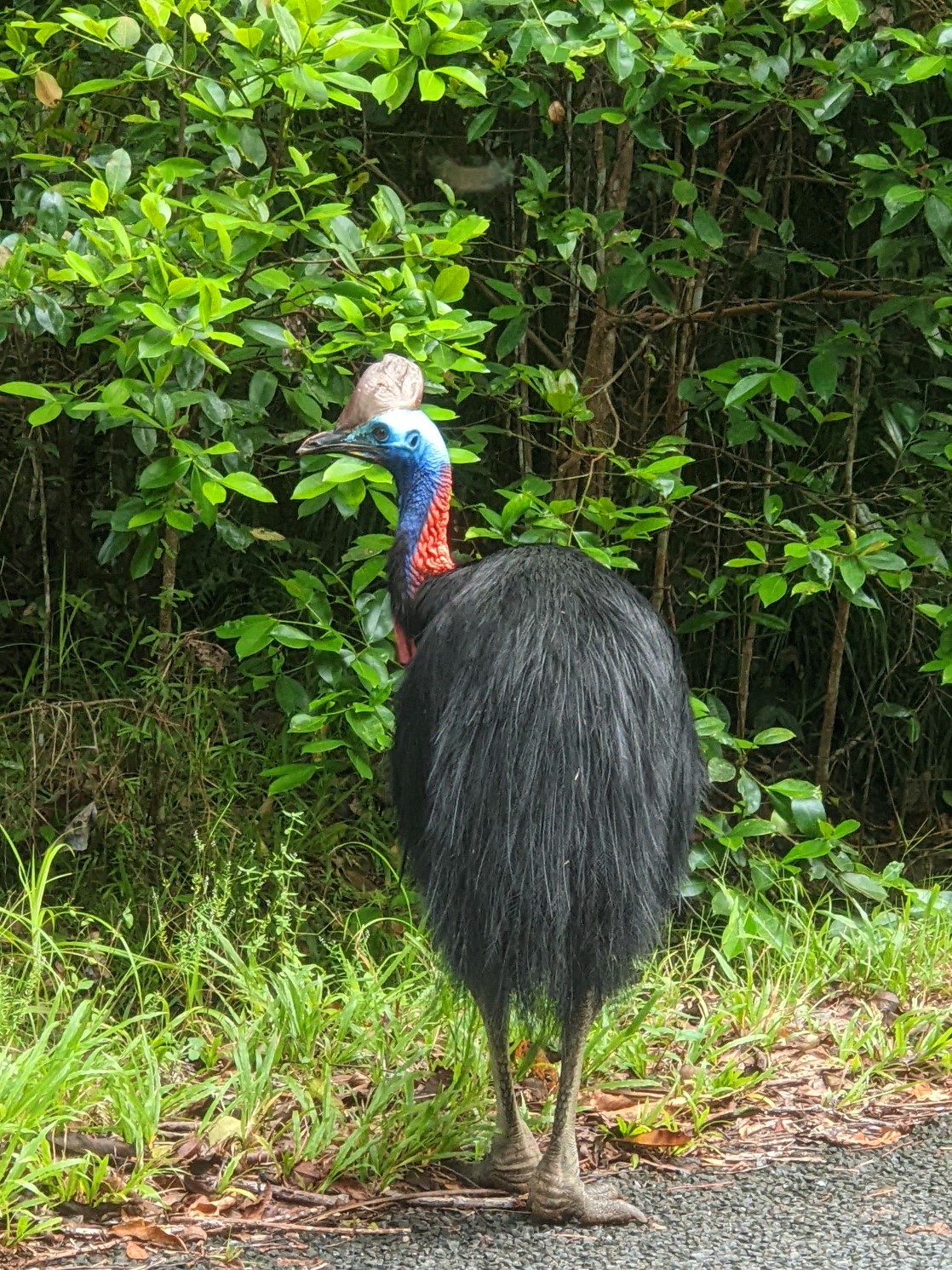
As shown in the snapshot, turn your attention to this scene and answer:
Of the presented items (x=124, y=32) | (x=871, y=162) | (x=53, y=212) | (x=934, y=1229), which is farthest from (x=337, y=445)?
(x=934, y=1229)

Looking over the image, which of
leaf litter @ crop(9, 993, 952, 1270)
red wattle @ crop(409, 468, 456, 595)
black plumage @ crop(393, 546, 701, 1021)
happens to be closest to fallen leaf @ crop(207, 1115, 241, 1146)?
leaf litter @ crop(9, 993, 952, 1270)

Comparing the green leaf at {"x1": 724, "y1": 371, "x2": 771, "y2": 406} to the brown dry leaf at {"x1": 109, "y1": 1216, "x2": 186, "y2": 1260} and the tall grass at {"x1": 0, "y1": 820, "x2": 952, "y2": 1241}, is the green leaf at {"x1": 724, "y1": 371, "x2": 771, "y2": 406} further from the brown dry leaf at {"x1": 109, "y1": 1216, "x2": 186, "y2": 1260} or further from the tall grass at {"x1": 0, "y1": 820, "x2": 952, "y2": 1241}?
the brown dry leaf at {"x1": 109, "y1": 1216, "x2": 186, "y2": 1260}

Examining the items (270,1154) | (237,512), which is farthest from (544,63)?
(270,1154)

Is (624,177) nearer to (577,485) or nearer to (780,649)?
(577,485)

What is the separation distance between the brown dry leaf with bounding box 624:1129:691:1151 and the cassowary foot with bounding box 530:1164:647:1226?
29 cm

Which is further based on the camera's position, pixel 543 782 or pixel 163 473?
pixel 163 473

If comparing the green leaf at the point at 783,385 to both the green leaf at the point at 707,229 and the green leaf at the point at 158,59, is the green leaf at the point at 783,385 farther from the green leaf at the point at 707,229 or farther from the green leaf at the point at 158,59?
the green leaf at the point at 158,59

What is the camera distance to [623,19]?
3230 mm

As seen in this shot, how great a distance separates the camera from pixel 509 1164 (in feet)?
9.25

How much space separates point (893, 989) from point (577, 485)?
151 centimetres

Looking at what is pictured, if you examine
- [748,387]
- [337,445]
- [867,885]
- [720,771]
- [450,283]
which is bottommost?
[867,885]

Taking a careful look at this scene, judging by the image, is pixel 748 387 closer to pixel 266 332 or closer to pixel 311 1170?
pixel 266 332

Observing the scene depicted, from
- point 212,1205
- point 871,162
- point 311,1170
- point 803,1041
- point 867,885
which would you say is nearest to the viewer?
point 212,1205

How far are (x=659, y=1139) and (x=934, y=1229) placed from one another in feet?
1.77
